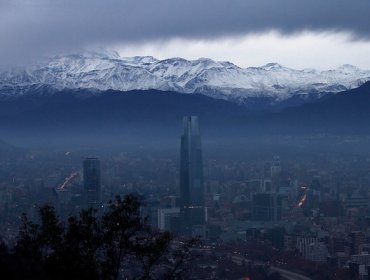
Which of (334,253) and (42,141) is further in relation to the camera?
(42,141)

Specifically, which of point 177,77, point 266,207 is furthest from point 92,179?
point 177,77

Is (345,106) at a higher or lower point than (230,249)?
higher

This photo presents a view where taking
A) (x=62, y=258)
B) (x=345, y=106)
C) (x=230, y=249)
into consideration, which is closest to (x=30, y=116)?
(x=345, y=106)

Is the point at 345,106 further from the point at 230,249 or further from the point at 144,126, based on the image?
the point at 230,249

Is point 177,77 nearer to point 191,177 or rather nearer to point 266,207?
point 191,177

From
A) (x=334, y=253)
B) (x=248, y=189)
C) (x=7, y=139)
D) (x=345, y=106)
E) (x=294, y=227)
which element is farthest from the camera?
(x=345, y=106)

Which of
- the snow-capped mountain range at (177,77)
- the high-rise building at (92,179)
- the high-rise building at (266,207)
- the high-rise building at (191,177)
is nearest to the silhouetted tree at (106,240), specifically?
the high-rise building at (191,177)
